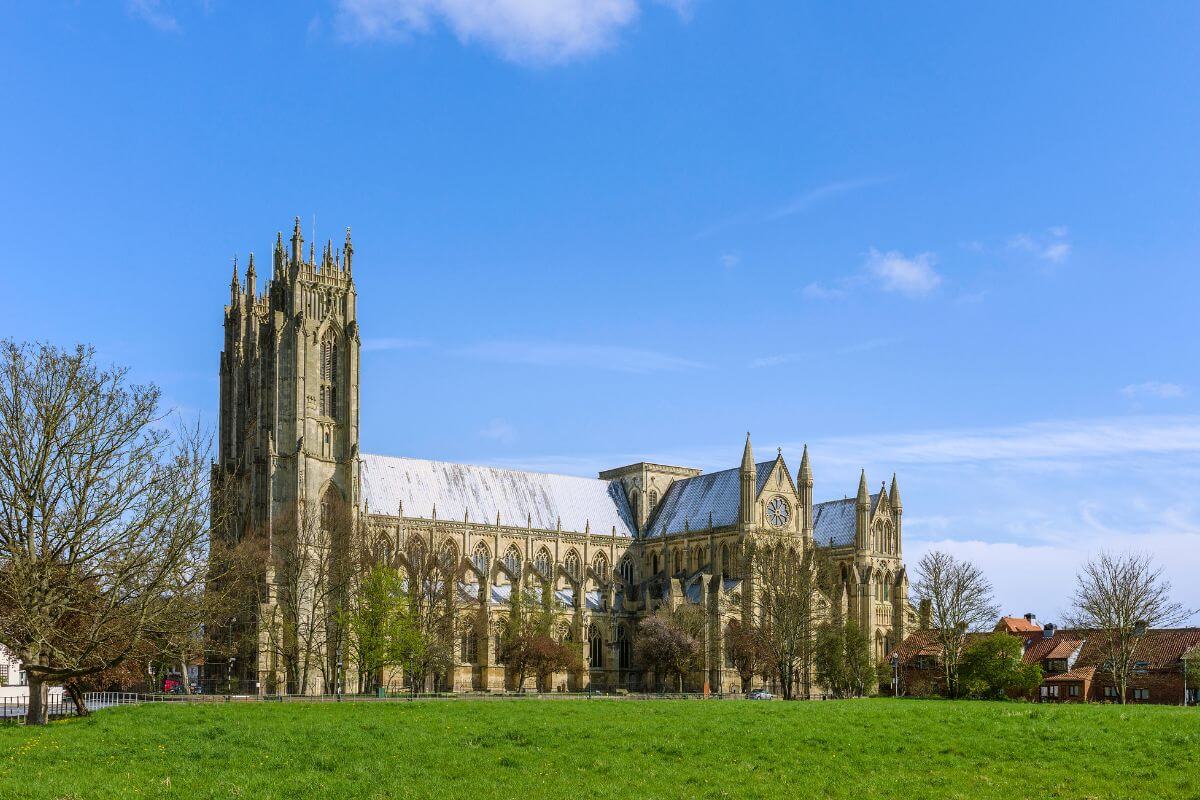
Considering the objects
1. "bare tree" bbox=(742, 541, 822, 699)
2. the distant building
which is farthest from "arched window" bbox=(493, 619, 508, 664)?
the distant building

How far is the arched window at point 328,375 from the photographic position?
9069 centimetres

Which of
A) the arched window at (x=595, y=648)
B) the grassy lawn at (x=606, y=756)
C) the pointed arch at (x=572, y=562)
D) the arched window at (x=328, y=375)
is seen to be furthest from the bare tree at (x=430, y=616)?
the grassy lawn at (x=606, y=756)

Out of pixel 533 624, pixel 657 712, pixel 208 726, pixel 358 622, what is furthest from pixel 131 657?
pixel 533 624

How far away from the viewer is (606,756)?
28.0 m

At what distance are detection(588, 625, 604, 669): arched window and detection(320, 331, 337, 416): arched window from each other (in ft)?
81.1

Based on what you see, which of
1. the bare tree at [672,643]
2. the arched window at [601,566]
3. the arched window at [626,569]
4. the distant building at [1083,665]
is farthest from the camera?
the arched window at [626,569]

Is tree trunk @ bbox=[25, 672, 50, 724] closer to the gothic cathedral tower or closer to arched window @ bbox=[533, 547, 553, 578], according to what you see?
the gothic cathedral tower

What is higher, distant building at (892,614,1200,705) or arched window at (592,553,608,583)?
arched window at (592,553,608,583)

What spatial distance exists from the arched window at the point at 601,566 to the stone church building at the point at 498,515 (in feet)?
0.54

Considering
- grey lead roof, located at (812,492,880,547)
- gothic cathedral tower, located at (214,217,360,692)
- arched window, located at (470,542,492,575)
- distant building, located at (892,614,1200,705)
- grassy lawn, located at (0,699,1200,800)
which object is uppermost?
gothic cathedral tower, located at (214,217,360,692)

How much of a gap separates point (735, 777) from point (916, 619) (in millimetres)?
83949

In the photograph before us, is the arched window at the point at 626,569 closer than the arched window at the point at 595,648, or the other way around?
the arched window at the point at 595,648

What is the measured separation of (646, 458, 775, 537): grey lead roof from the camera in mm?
105875

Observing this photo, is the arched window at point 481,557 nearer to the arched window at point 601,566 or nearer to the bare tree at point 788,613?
the arched window at point 601,566
